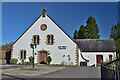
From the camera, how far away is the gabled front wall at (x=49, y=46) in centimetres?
2630

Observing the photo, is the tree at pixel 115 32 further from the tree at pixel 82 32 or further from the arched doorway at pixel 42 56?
the arched doorway at pixel 42 56

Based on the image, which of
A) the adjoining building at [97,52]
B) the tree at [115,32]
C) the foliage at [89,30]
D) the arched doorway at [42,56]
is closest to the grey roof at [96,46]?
the adjoining building at [97,52]

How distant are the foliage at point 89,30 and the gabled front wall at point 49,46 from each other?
26.1 metres

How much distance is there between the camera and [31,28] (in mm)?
27547

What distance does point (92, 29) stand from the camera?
53.3m

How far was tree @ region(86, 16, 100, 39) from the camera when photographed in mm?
51866

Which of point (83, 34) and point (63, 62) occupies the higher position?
point (83, 34)

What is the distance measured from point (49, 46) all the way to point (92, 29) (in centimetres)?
3037

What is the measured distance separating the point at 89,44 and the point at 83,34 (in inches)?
834

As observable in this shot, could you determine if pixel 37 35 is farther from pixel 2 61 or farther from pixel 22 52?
pixel 2 61

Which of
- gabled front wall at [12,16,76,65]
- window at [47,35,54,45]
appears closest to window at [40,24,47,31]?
gabled front wall at [12,16,76,65]

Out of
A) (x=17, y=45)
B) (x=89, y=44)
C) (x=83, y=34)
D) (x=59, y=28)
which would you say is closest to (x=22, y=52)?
(x=17, y=45)

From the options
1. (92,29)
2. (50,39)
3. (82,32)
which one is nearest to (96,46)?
(50,39)

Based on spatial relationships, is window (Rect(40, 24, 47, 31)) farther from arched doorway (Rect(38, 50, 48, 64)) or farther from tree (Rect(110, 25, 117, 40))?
tree (Rect(110, 25, 117, 40))
